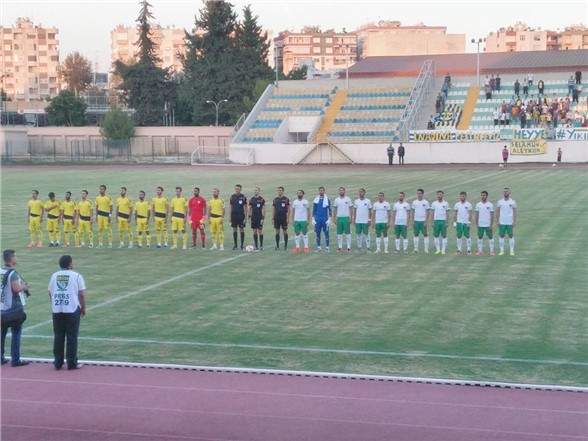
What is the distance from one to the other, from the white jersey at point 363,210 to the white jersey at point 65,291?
12.2 metres

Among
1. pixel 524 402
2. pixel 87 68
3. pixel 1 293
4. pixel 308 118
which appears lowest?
pixel 524 402

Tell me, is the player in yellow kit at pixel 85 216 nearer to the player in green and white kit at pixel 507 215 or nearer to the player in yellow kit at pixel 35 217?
the player in yellow kit at pixel 35 217

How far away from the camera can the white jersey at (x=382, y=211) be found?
23.8 metres

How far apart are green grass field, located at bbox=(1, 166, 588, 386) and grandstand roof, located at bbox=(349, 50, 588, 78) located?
44.5 m

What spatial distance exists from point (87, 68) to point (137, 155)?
275 ft

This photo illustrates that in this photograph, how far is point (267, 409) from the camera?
1094 centimetres

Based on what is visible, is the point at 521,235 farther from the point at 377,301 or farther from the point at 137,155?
the point at 137,155

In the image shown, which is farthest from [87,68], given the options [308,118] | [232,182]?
[232,182]

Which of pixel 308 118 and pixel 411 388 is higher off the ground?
pixel 308 118

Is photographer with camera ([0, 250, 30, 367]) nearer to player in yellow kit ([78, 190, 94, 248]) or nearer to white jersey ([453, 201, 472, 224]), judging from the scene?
player in yellow kit ([78, 190, 94, 248])

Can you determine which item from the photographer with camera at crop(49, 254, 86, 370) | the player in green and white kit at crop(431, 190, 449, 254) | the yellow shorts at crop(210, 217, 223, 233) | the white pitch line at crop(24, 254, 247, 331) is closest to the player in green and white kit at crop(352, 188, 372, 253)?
the player in green and white kit at crop(431, 190, 449, 254)

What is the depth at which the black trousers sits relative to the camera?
12642 millimetres

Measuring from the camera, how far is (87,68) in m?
156

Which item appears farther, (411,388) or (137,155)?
(137,155)
